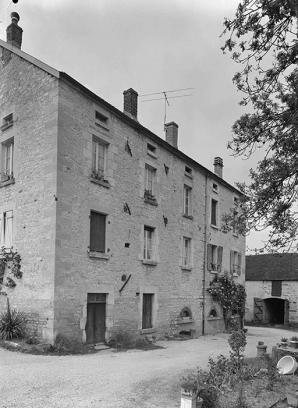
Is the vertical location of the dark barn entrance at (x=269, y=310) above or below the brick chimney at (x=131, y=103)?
below

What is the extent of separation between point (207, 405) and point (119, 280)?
7.70m

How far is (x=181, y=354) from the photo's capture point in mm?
11180

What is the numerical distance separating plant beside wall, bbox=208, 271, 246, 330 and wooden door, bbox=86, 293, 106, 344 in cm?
766

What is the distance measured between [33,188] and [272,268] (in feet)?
70.1

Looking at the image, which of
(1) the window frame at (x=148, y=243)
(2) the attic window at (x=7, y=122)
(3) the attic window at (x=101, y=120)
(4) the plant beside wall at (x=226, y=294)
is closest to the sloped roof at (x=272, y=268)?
(4) the plant beside wall at (x=226, y=294)

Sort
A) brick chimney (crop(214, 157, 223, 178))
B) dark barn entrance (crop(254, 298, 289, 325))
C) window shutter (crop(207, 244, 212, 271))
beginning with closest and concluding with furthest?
window shutter (crop(207, 244, 212, 271)) → brick chimney (crop(214, 157, 223, 178)) → dark barn entrance (crop(254, 298, 289, 325))

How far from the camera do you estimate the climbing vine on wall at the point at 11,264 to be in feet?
37.8

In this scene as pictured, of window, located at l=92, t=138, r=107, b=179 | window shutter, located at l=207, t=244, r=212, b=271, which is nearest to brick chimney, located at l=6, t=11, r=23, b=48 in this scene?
window, located at l=92, t=138, r=107, b=179

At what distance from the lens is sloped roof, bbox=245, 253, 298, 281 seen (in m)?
26.7

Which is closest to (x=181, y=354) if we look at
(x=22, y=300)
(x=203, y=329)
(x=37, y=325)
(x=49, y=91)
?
(x=37, y=325)

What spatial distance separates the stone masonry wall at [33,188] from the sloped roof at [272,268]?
64.6 ft

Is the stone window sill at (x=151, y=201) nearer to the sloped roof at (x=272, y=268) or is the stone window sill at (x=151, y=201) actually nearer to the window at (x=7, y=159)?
the window at (x=7, y=159)

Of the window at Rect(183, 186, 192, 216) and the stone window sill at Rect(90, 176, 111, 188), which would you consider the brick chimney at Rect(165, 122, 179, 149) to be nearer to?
the window at Rect(183, 186, 192, 216)

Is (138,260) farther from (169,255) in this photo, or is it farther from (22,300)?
(22,300)
